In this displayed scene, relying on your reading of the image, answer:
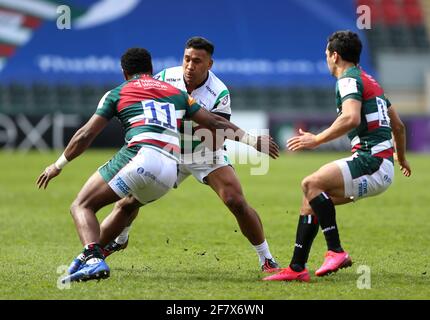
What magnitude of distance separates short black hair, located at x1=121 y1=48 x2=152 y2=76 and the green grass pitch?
171 centimetres

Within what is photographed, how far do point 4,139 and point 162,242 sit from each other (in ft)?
56.4

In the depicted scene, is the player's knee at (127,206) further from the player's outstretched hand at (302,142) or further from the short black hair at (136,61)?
the player's outstretched hand at (302,142)

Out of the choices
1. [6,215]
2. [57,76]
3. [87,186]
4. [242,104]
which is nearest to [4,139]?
[57,76]

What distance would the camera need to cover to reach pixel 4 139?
2598 centimetres

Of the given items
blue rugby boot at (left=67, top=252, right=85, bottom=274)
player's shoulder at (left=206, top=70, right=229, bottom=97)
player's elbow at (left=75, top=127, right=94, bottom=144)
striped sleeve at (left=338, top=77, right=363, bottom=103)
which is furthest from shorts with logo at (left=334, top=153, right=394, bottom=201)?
blue rugby boot at (left=67, top=252, right=85, bottom=274)

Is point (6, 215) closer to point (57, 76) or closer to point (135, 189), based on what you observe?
point (135, 189)

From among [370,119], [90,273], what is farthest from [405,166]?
[90,273]

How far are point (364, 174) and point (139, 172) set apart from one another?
181 cm

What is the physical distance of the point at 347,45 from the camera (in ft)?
23.7

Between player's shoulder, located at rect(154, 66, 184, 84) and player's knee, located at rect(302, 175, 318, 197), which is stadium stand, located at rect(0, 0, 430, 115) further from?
player's knee, located at rect(302, 175, 318, 197)

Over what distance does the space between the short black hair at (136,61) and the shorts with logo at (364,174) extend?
1.78 m

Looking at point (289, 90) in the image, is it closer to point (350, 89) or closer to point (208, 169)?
point (208, 169)

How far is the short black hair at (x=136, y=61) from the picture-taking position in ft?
24.0
